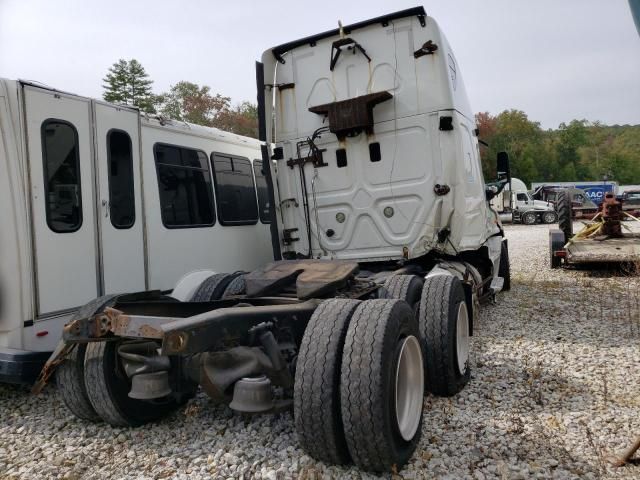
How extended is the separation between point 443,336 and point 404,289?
58 cm

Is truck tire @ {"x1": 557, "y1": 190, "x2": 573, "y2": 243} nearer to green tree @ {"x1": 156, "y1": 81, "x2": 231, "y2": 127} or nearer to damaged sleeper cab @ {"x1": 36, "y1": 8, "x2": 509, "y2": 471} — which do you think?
damaged sleeper cab @ {"x1": 36, "y1": 8, "x2": 509, "y2": 471}

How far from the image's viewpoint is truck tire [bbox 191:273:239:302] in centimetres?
477

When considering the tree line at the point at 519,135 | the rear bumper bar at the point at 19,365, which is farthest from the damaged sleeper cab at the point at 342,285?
the tree line at the point at 519,135

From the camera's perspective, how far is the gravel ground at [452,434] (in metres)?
3.10

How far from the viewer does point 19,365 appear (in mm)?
4035

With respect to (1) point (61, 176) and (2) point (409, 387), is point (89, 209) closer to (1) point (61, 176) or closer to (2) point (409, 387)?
(1) point (61, 176)

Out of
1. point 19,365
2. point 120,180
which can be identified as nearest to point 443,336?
point 19,365

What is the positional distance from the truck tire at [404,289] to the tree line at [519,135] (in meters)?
24.8

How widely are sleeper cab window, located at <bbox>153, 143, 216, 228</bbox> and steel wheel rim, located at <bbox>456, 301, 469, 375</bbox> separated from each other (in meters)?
3.44

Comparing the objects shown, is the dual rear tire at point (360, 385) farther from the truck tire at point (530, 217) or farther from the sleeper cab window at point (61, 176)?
the truck tire at point (530, 217)

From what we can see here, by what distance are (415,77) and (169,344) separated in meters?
4.05

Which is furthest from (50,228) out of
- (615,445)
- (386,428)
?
(615,445)

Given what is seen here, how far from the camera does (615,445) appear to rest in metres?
3.26

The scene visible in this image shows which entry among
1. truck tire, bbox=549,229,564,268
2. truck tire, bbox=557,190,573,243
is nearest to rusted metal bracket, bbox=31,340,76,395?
truck tire, bbox=549,229,564,268
